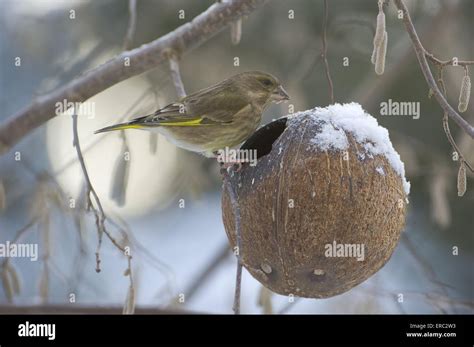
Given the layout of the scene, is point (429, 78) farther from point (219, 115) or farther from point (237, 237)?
point (219, 115)

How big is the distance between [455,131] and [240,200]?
13.8 ft

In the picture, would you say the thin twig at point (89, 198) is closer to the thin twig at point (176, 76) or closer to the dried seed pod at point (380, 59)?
the thin twig at point (176, 76)

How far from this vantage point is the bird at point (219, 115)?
14.3 feet

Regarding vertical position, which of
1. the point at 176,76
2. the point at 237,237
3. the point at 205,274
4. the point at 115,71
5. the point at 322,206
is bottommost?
the point at 205,274

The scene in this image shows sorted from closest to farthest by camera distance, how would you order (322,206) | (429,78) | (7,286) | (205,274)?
(429,78)
(322,206)
(7,286)
(205,274)

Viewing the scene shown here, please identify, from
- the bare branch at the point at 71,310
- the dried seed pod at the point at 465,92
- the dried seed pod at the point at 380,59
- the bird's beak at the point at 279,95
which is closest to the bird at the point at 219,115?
the bird's beak at the point at 279,95

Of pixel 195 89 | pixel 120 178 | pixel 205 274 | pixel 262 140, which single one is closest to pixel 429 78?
pixel 262 140

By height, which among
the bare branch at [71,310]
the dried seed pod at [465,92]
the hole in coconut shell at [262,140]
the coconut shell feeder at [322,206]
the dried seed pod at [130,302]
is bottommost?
the bare branch at [71,310]

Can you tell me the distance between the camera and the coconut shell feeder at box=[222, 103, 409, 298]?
3480 millimetres

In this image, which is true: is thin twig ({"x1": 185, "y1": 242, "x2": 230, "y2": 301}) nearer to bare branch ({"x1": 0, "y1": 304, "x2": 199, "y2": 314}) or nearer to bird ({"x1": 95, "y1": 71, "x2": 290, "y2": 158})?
bare branch ({"x1": 0, "y1": 304, "x2": 199, "y2": 314})

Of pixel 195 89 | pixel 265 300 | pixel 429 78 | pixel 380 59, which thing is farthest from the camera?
pixel 195 89

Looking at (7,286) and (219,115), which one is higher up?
(219,115)

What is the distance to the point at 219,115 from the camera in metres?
4.42

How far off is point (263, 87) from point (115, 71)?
2.85 feet
